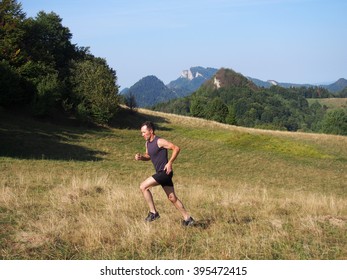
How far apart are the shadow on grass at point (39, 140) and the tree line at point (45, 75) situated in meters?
2.69

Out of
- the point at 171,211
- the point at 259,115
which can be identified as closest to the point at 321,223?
the point at 171,211

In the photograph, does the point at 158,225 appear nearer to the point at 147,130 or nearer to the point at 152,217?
the point at 152,217

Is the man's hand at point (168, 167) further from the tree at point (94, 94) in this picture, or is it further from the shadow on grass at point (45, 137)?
the tree at point (94, 94)

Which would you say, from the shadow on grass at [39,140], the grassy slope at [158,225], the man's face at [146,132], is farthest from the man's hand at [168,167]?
the shadow on grass at [39,140]

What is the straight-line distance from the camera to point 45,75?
45156 mm

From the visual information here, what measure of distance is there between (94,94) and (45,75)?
6658 millimetres

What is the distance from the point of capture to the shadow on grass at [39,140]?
2712 cm

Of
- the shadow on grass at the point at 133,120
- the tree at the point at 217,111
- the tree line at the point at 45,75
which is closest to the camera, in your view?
the tree line at the point at 45,75

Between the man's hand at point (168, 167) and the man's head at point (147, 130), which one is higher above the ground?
the man's head at point (147, 130)

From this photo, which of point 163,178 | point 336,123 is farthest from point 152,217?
Result: point 336,123

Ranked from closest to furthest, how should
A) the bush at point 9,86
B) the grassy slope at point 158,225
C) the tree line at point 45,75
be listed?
1. the grassy slope at point 158,225
2. the bush at point 9,86
3. the tree line at point 45,75

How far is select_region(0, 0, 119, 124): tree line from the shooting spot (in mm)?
41094

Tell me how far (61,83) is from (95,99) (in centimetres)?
485
